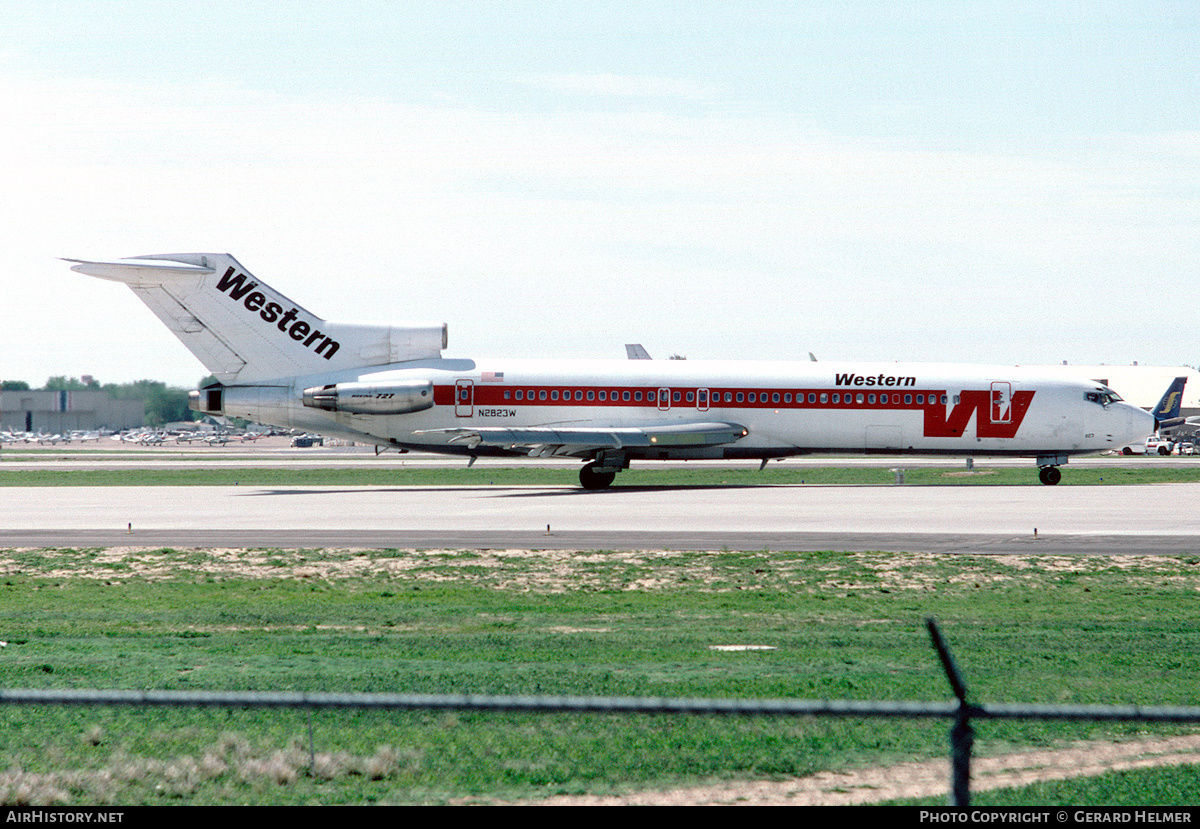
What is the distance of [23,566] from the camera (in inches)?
797

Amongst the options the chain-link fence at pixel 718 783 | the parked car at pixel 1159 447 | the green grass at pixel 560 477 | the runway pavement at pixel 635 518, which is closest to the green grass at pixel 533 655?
the chain-link fence at pixel 718 783

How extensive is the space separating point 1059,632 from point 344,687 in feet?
27.2

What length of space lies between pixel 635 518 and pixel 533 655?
16.4 m

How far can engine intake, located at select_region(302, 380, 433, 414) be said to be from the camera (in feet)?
136

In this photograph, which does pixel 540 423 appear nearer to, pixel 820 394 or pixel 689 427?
pixel 689 427

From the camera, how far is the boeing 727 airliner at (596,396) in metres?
42.0

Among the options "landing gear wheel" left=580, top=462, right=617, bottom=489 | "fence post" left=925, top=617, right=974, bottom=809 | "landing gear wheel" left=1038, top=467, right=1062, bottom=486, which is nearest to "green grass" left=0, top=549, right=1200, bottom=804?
"fence post" left=925, top=617, right=974, bottom=809

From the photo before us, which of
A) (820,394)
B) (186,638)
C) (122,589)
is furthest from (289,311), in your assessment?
(186,638)

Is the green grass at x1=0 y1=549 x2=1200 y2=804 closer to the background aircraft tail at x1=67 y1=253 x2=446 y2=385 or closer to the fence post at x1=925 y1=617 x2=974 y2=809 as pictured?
the fence post at x1=925 y1=617 x2=974 y2=809

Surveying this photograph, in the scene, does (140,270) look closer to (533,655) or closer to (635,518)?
(635,518)

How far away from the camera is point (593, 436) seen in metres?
40.2

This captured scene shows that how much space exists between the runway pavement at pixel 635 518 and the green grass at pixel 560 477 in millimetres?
4203

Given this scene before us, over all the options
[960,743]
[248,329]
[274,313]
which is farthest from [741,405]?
[960,743]

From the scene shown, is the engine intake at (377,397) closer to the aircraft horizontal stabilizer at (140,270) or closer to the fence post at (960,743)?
the aircraft horizontal stabilizer at (140,270)
